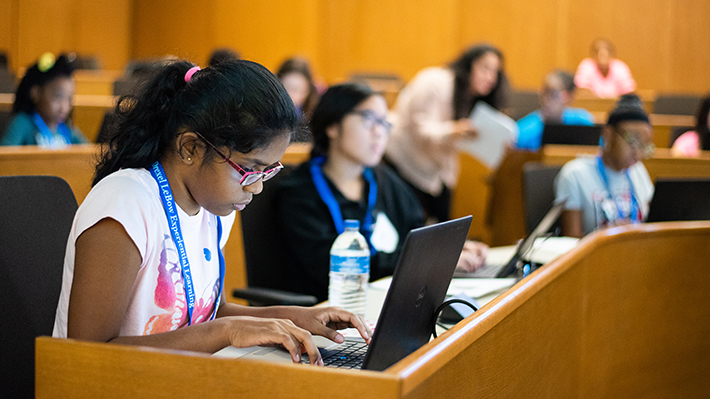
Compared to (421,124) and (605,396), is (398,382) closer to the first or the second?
(605,396)

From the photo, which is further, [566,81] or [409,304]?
[566,81]

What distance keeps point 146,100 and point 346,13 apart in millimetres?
7829

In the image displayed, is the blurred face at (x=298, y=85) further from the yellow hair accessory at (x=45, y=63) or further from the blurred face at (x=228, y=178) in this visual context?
the blurred face at (x=228, y=178)

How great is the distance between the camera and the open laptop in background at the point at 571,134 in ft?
13.8

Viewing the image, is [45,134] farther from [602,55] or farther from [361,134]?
[602,55]

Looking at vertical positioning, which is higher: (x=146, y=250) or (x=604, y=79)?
(x=604, y=79)

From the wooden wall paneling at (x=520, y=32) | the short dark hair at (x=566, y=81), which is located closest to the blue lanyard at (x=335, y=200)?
the short dark hair at (x=566, y=81)

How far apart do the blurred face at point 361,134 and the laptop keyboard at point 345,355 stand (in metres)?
0.99

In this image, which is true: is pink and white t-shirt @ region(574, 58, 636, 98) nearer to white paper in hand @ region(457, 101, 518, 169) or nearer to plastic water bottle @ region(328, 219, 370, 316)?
white paper in hand @ region(457, 101, 518, 169)

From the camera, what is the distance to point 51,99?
3541 mm

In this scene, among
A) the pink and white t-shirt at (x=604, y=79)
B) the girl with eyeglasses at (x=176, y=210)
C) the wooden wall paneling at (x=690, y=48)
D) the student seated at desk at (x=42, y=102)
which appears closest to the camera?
the girl with eyeglasses at (x=176, y=210)

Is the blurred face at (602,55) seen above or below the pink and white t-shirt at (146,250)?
above

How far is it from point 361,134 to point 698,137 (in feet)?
10.4

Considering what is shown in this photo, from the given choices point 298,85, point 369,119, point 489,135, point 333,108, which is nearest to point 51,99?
point 298,85
